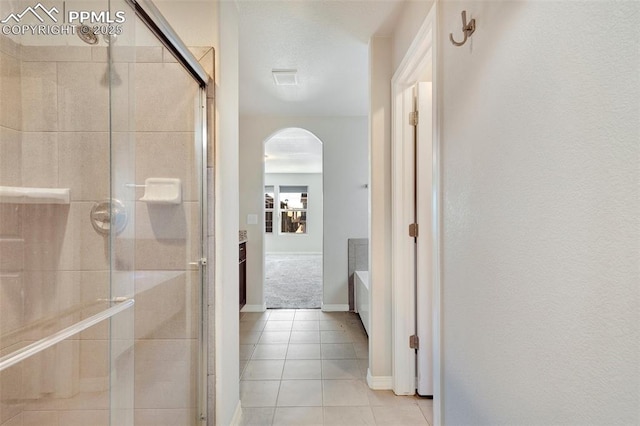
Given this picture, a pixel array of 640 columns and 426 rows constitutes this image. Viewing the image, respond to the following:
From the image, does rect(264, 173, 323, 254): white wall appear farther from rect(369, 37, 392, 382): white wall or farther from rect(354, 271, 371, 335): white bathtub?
rect(369, 37, 392, 382): white wall

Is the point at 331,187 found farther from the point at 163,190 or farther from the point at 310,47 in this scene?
the point at 163,190

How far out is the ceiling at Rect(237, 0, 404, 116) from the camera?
→ 1899 millimetres

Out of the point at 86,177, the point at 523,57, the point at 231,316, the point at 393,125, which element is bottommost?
the point at 231,316

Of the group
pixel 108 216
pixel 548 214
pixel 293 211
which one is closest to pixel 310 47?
pixel 108 216

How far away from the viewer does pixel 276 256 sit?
9.48m

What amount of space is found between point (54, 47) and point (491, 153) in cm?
163

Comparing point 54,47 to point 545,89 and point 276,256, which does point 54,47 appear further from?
point 276,256

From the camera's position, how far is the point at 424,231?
203 cm

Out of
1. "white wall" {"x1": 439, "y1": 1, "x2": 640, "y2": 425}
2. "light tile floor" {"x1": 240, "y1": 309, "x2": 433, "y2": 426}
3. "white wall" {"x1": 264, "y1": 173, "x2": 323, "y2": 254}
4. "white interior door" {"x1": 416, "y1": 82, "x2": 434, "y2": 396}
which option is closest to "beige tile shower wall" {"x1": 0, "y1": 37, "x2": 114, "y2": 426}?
"light tile floor" {"x1": 240, "y1": 309, "x2": 433, "y2": 426}

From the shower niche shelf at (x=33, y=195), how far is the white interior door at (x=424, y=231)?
190 cm

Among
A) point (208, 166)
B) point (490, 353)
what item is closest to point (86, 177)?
point (208, 166)

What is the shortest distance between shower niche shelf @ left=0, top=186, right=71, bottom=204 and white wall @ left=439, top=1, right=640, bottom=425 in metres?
1.58

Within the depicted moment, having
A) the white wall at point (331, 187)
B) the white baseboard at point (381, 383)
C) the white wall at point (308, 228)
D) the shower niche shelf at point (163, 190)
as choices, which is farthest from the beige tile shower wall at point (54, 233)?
the white wall at point (308, 228)

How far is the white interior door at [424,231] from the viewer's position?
2035mm
